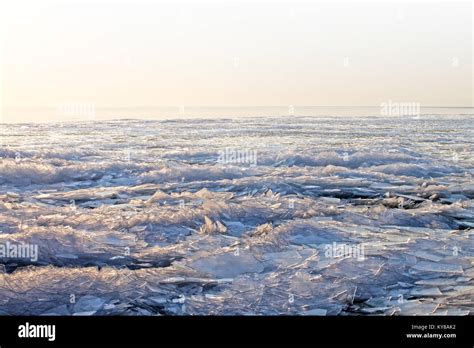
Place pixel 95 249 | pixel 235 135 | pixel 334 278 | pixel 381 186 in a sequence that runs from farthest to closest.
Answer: pixel 235 135, pixel 381 186, pixel 95 249, pixel 334 278

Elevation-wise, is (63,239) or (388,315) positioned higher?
(63,239)

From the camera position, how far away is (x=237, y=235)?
4797 millimetres

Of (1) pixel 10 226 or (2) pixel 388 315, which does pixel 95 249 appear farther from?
(2) pixel 388 315

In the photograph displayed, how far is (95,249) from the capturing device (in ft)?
14.2

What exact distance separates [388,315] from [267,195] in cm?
294

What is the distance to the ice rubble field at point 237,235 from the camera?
3586 millimetres

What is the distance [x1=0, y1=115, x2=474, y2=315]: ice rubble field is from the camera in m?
3.59

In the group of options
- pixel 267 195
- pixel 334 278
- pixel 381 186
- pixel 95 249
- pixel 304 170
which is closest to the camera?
pixel 334 278

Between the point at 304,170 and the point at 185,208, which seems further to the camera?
the point at 304,170
